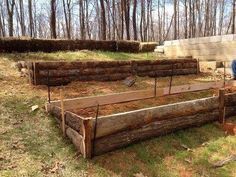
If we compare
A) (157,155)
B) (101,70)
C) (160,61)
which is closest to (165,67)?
(160,61)

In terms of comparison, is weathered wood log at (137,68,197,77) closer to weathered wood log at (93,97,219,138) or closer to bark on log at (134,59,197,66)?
bark on log at (134,59,197,66)

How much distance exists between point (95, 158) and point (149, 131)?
1.12 meters

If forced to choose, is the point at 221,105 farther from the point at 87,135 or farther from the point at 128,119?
the point at 87,135

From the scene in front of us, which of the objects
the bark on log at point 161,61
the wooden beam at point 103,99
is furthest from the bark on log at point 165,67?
the wooden beam at point 103,99

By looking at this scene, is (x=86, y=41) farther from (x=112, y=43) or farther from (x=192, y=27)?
(x=192, y=27)

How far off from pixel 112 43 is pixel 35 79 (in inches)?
308

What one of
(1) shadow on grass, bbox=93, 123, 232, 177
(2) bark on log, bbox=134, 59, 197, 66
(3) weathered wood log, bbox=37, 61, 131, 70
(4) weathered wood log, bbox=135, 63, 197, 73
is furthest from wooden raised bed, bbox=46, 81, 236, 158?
(2) bark on log, bbox=134, 59, 197, 66

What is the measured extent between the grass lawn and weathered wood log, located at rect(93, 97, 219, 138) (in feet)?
1.18

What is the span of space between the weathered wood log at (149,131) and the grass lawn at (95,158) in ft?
0.33

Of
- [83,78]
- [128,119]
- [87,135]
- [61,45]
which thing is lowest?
[87,135]

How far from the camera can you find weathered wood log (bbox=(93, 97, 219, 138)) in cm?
432

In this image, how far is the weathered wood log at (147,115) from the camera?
4.32m

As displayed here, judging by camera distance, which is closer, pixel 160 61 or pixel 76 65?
Result: pixel 76 65

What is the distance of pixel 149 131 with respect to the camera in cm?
491
